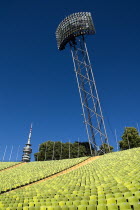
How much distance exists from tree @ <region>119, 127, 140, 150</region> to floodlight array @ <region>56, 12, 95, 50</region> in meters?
21.7

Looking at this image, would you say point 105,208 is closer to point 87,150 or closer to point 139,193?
point 139,193

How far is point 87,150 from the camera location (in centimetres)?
4225

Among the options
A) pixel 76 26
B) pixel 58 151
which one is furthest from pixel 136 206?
pixel 58 151

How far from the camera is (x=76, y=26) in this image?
2933cm

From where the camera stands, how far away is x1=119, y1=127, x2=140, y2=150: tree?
32.0 meters

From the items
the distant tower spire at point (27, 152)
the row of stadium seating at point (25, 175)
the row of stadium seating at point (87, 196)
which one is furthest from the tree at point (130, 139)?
the row of stadium seating at point (87, 196)

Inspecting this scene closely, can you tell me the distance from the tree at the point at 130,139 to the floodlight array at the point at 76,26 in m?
21.7

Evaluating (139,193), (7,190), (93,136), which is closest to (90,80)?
(93,136)

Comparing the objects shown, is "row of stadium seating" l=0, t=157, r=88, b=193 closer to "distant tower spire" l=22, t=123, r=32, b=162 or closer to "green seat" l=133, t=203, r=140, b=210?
"green seat" l=133, t=203, r=140, b=210

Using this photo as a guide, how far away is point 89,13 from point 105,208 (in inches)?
1312

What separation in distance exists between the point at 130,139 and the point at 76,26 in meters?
25.2

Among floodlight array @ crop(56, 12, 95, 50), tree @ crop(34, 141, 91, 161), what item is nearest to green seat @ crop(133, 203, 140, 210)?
floodlight array @ crop(56, 12, 95, 50)

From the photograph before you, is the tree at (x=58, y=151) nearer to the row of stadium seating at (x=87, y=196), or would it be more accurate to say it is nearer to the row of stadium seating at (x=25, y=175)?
the row of stadium seating at (x=25, y=175)

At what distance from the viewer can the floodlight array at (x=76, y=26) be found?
2923cm
